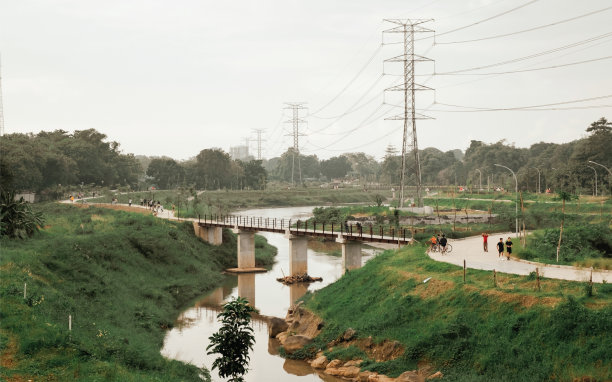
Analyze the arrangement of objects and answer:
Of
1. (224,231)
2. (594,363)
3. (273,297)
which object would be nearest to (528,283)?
(594,363)

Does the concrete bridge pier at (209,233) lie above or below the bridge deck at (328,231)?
below

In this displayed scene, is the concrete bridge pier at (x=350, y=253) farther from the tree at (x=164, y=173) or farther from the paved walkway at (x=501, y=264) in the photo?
the tree at (x=164, y=173)

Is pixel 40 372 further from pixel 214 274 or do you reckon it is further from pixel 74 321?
pixel 214 274

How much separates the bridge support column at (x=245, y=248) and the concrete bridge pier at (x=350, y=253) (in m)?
17.6

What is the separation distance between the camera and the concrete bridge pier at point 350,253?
185 feet

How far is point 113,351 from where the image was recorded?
102 ft

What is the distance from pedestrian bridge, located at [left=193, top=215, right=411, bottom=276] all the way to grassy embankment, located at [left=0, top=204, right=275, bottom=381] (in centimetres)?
248

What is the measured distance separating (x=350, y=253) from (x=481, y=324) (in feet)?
85.6

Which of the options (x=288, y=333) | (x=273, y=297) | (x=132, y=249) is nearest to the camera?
(x=288, y=333)

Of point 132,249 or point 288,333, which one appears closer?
point 288,333

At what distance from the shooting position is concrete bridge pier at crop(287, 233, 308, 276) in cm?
6341

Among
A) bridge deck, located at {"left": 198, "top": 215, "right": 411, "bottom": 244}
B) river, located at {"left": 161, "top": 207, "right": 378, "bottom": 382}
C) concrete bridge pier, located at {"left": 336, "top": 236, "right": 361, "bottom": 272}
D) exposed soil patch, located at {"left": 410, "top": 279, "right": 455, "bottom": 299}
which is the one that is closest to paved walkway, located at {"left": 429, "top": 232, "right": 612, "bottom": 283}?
exposed soil patch, located at {"left": 410, "top": 279, "right": 455, "bottom": 299}

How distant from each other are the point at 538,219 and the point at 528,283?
104 feet

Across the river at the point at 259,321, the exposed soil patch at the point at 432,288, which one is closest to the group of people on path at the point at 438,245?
the exposed soil patch at the point at 432,288
